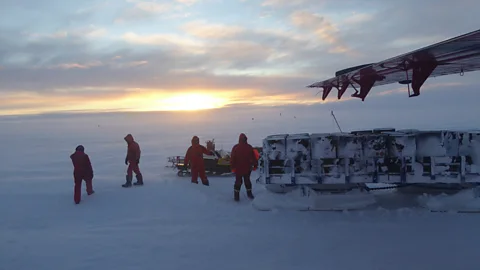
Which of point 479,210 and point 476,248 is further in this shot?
point 479,210

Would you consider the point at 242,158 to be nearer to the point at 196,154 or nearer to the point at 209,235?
the point at 196,154

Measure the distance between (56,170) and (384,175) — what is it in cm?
1328

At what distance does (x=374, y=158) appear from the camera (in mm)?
7977

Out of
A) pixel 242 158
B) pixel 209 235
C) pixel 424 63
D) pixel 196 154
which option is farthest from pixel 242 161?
pixel 424 63

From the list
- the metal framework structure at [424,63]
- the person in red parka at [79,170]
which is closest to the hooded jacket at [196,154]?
the person in red parka at [79,170]

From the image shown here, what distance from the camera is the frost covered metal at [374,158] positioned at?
774 cm

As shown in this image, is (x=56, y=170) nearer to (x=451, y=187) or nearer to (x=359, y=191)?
(x=359, y=191)

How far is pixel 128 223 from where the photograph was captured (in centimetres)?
735

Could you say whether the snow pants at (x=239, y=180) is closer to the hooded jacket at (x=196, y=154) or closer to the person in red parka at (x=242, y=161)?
the person in red parka at (x=242, y=161)

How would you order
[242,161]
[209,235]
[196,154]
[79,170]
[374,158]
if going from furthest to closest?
[196,154] < [242,161] < [79,170] < [374,158] < [209,235]

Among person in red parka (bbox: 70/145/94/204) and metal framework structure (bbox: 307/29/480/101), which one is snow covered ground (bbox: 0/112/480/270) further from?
metal framework structure (bbox: 307/29/480/101)

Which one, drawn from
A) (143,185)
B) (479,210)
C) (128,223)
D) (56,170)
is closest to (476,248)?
(479,210)

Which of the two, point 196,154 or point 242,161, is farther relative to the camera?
point 196,154

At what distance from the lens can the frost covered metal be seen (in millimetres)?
7742
